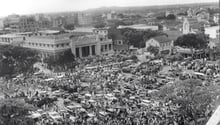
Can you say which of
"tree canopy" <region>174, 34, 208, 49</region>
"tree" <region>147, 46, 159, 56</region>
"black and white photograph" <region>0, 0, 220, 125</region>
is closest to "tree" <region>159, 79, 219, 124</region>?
"black and white photograph" <region>0, 0, 220, 125</region>

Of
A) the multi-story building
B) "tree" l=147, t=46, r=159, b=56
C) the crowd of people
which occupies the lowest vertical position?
the crowd of people

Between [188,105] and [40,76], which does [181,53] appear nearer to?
[40,76]

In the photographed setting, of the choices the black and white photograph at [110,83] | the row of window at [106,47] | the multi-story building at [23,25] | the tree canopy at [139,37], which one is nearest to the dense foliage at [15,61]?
the black and white photograph at [110,83]

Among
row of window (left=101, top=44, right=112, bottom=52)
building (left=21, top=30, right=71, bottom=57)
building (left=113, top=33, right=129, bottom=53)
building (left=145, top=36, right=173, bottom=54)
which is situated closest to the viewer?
building (left=21, top=30, right=71, bottom=57)

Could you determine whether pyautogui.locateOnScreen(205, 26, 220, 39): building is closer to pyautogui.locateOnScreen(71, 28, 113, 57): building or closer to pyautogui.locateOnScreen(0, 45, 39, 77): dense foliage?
pyautogui.locateOnScreen(71, 28, 113, 57): building

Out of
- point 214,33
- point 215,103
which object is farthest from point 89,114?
point 214,33

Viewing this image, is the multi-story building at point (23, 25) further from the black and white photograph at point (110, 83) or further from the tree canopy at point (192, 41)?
the tree canopy at point (192, 41)
